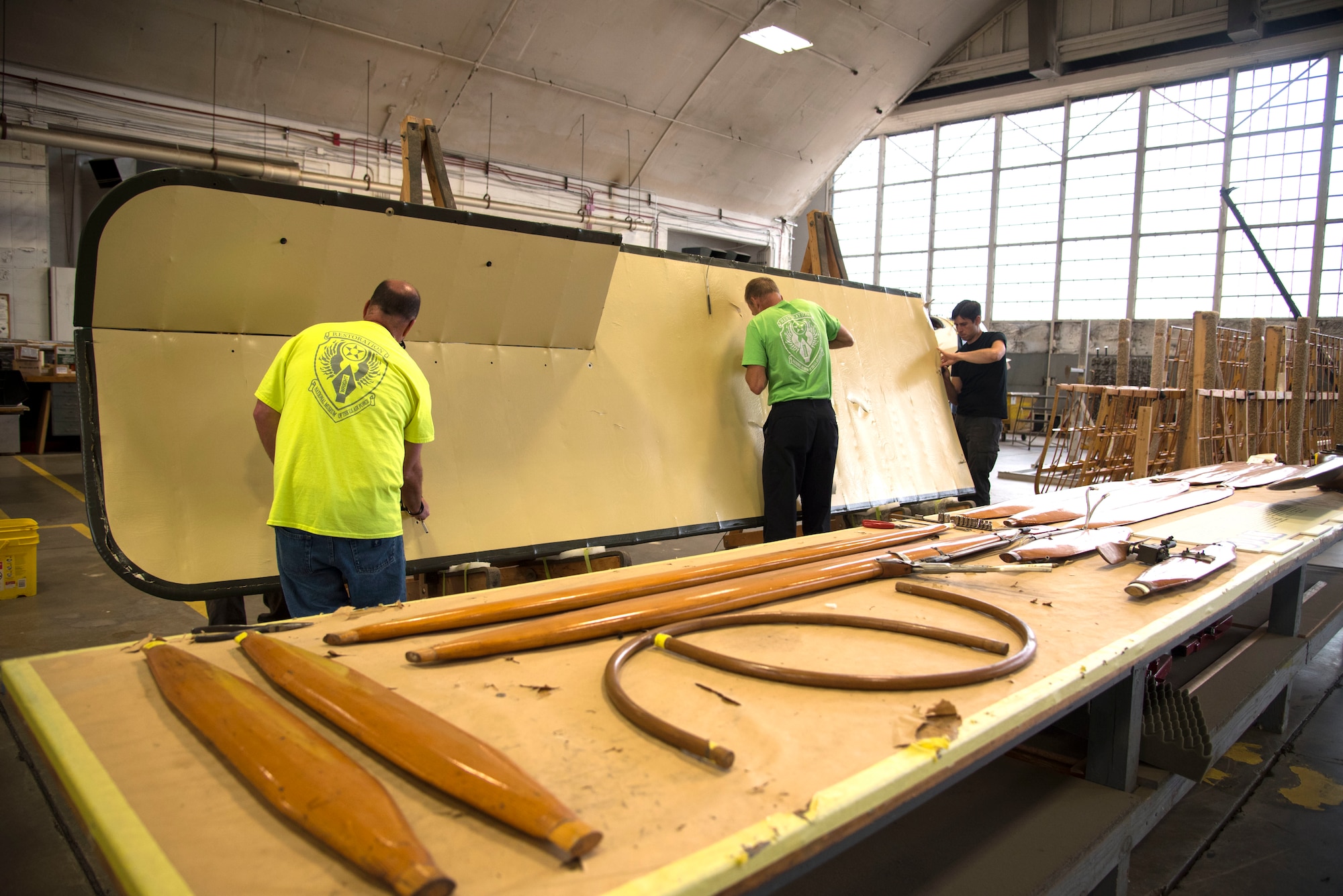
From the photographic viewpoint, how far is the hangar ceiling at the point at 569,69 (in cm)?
916

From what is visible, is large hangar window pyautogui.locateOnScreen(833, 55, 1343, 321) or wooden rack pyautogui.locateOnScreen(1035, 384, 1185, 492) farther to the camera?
large hangar window pyautogui.locateOnScreen(833, 55, 1343, 321)

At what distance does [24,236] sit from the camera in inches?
385

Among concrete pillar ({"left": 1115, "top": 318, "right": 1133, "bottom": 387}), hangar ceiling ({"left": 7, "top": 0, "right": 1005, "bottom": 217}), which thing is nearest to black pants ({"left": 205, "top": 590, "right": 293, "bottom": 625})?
concrete pillar ({"left": 1115, "top": 318, "right": 1133, "bottom": 387})

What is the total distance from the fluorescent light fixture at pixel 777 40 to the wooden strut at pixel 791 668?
39.1 ft

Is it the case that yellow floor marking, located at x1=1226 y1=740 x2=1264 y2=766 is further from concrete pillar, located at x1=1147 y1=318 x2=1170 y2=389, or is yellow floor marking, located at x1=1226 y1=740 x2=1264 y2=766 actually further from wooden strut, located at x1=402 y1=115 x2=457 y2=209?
concrete pillar, located at x1=1147 y1=318 x2=1170 y2=389

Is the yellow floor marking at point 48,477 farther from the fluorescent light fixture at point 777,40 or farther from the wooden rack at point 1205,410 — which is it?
the fluorescent light fixture at point 777,40

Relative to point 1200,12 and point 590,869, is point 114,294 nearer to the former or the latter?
point 590,869

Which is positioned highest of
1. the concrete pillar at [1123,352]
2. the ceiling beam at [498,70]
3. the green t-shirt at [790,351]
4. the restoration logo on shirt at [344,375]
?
the ceiling beam at [498,70]

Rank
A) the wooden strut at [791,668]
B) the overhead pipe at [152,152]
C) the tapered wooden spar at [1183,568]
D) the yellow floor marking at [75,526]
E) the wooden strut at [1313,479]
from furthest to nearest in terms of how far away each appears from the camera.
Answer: the overhead pipe at [152,152] < the yellow floor marking at [75,526] < the wooden strut at [1313,479] < the tapered wooden spar at [1183,568] < the wooden strut at [791,668]

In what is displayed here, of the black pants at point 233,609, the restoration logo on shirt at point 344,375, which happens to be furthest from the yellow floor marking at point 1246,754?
the black pants at point 233,609

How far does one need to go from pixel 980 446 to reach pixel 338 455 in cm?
453

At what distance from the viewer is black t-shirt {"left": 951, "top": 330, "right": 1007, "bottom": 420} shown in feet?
18.3

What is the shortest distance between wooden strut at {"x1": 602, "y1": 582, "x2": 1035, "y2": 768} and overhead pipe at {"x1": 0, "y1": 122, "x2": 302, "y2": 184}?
9.38 m

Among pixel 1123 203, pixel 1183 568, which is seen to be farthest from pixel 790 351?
pixel 1123 203
